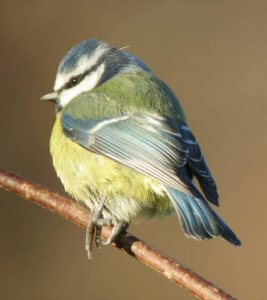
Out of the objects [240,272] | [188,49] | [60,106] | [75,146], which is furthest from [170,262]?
[188,49]

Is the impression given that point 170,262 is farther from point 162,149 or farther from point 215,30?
point 215,30

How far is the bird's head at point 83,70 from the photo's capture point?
10.3 feet

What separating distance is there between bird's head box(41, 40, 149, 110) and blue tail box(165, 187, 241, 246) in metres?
0.80

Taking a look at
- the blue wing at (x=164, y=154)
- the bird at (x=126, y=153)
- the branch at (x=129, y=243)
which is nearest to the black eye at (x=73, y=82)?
the bird at (x=126, y=153)

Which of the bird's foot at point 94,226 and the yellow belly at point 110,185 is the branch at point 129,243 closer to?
the bird's foot at point 94,226

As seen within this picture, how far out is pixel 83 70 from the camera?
316 centimetres

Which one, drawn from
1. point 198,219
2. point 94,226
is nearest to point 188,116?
point 94,226

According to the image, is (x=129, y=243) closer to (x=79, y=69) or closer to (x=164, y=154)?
(x=164, y=154)

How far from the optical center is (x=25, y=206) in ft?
14.9

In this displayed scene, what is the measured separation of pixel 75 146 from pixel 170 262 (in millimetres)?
993

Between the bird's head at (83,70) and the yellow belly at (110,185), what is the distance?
0.31m

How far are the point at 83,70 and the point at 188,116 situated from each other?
1765 mm

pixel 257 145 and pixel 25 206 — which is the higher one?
pixel 257 145

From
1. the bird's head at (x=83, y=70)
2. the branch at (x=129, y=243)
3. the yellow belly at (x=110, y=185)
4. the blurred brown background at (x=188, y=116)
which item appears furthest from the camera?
the blurred brown background at (x=188, y=116)
